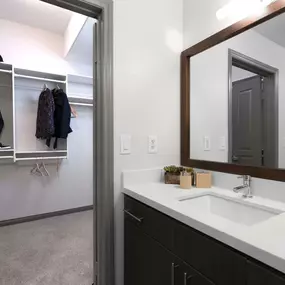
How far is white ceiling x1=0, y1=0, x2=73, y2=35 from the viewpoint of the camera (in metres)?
2.42

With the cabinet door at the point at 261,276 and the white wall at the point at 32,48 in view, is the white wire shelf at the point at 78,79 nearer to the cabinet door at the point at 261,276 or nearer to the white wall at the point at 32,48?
the white wall at the point at 32,48

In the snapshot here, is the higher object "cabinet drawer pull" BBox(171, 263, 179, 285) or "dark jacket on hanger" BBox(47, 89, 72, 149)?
"dark jacket on hanger" BBox(47, 89, 72, 149)

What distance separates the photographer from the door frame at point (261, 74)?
3.97ft

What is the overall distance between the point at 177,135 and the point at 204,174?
0.41 m

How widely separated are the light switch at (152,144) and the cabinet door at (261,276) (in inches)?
40.3

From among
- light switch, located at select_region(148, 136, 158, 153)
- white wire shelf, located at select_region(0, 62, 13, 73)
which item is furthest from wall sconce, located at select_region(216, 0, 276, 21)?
white wire shelf, located at select_region(0, 62, 13, 73)

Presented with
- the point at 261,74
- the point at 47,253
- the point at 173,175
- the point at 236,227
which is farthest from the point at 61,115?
the point at 236,227

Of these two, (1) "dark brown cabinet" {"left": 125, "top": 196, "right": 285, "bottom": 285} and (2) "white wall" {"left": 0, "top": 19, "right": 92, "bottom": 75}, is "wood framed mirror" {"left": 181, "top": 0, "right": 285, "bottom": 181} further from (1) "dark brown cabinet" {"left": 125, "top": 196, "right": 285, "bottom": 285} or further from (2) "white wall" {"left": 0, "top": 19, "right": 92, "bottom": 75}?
(2) "white wall" {"left": 0, "top": 19, "right": 92, "bottom": 75}

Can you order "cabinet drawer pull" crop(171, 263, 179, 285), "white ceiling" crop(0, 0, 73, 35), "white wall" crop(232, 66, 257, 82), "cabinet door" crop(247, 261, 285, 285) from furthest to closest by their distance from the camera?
1. "white ceiling" crop(0, 0, 73, 35)
2. "white wall" crop(232, 66, 257, 82)
3. "cabinet drawer pull" crop(171, 263, 179, 285)
4. "cabinet door" crop(247, 261, 285, 285)

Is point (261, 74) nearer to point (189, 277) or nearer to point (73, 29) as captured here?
point (189, 277)

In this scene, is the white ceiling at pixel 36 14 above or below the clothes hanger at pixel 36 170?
above

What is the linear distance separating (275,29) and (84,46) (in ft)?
7.78

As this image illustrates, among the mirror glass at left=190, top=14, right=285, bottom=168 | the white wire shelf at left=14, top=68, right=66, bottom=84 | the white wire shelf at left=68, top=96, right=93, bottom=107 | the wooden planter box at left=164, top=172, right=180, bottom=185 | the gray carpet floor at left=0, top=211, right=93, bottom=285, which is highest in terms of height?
the white wire shelf at left=14, top=68, right=66, bottom=84

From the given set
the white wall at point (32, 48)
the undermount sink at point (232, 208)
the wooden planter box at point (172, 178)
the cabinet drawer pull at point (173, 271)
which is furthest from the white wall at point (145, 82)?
the white wall at point (32, 48)
